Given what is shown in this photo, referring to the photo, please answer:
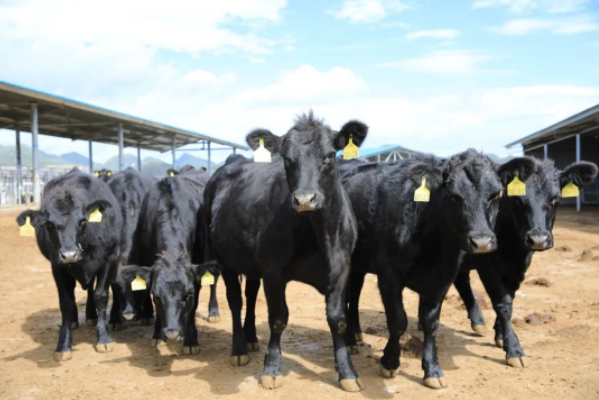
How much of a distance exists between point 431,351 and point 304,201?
76.7 inches

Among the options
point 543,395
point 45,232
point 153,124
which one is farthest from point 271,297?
point 153,124

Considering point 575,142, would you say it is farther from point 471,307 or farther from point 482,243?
point 482,243

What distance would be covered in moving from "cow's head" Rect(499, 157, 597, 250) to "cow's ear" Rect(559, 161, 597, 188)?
1.01ft

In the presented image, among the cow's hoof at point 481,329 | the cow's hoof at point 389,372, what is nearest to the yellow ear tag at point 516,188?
the cow's hoof at point 481,329

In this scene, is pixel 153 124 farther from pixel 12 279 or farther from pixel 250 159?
pixel 250 159

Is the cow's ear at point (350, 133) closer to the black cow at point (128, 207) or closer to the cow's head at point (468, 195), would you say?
the cow's head at point (468, 195)

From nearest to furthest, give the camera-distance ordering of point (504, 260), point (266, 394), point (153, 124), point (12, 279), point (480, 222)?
point (480, 222), point (266, 394), point (504, 260), point (12, 279), point (153, 124)

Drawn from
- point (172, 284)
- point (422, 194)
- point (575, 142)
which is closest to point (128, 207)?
point (172, 284)

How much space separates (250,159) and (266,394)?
319 centimetres

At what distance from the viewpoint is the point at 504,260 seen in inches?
221

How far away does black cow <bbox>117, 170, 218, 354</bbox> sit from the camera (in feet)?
17.1

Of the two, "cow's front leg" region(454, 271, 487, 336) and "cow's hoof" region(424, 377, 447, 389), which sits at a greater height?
"cow's front leg" region(454, 271, 487, 336)

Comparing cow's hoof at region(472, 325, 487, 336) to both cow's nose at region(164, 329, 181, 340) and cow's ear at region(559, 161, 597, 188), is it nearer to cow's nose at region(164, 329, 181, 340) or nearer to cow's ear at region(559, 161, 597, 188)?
cow's ear at region(559, 161, 597, 188)

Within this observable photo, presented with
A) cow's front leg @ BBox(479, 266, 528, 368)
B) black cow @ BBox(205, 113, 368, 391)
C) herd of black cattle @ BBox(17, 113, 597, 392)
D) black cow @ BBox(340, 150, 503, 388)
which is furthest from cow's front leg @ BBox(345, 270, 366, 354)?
cow's front leg @ BBox(479, 266, 528, 368)
